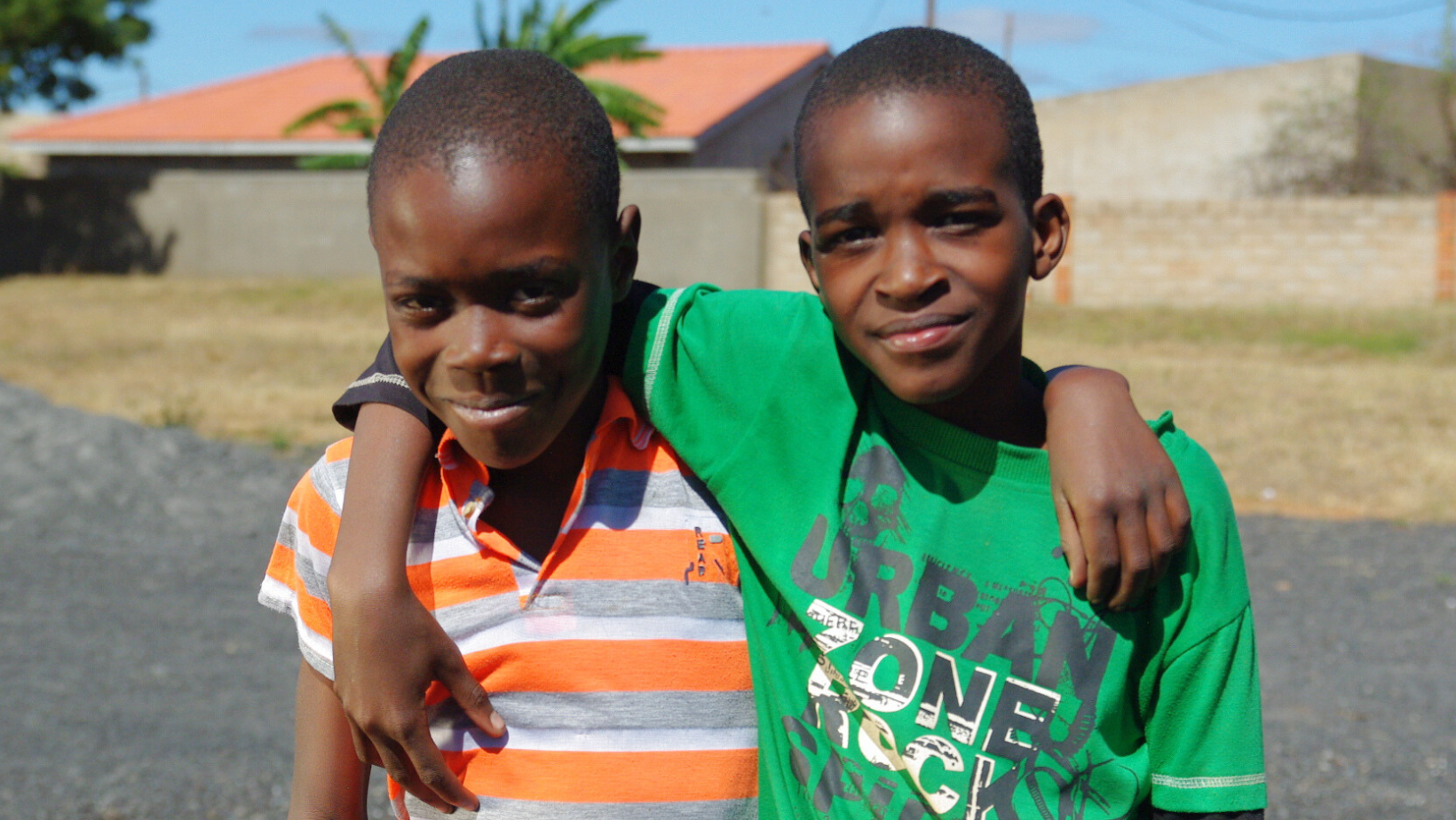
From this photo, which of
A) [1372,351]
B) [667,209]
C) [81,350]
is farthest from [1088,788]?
[667,209]

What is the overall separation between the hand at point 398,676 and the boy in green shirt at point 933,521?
0.03 metres

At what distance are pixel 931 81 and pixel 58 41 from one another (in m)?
31.4

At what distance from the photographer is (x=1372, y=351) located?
1242 centimetres

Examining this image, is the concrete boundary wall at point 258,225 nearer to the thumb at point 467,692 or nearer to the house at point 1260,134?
the house at point 1260,134

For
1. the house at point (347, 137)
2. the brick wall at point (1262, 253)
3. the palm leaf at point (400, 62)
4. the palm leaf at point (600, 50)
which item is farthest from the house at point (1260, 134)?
the palm leaf at point (400, 62)

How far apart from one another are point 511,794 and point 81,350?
1361 cm

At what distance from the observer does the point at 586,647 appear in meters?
1.51

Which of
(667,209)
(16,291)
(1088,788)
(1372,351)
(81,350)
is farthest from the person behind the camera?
(16,291)

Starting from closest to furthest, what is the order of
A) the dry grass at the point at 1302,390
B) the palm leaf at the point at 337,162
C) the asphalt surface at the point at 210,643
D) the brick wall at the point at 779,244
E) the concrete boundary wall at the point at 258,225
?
the asphalt surface at the point at 210,643 < the dry grass at the point at 1302,390 < the brick wall at the point at 779,244 < the concrete boundary wall at the point at 258,225 < the palm leaf at the point at 337,162

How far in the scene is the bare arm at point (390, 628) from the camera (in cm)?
A: 142

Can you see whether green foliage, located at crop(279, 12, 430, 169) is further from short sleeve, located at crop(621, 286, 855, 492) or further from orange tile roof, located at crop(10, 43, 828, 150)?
short sleeve, located at crop(621, 286, 855, 492)

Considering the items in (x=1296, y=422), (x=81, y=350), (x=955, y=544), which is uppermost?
(x=955, y=544)

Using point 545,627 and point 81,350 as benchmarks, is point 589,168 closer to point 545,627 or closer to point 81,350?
point 545,627

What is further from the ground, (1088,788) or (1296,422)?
(1088,788)
